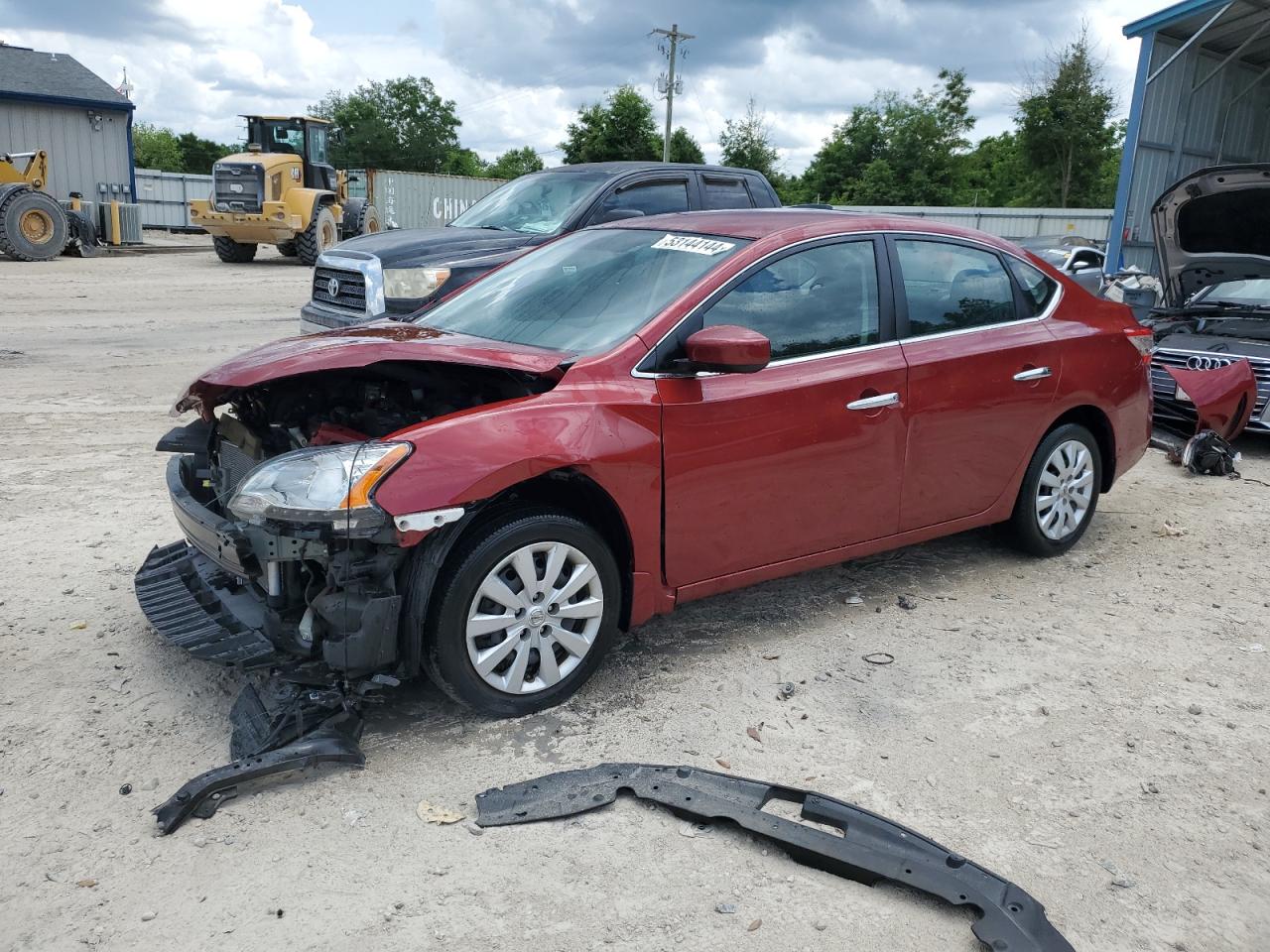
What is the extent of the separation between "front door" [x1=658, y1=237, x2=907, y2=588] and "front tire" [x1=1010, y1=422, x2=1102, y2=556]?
40.1 inches

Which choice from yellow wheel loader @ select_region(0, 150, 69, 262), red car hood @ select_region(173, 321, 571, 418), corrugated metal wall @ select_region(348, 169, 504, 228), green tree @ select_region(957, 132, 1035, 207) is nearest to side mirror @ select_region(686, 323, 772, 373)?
red car hood @ select_region(173, 321, 571, 418)

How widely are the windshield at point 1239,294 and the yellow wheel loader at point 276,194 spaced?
18.4 meters

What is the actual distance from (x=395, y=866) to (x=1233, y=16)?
15557 millimetres

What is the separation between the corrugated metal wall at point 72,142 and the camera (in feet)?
93.7

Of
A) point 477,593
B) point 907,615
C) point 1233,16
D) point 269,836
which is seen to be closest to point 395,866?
point 269,836

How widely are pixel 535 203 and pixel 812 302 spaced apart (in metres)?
5.50

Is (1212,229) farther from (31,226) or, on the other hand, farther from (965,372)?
(31,226)

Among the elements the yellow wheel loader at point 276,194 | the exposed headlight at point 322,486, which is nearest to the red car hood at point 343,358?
the exposed headlight at point 322,486

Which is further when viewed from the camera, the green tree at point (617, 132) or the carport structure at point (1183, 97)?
the green tree at point (617, 132)

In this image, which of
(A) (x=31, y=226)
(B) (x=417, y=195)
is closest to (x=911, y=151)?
(B) (x=417, y=195)

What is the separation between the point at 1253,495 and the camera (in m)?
6.88

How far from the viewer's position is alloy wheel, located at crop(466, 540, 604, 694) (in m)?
3.40

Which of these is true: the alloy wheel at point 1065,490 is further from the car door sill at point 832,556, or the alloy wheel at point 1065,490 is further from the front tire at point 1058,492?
the car door sill at point 832,556

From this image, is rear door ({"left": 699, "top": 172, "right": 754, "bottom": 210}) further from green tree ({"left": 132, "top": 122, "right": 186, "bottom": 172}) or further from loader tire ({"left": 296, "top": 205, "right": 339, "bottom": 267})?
green tree ({"left": 132, "top": 122, "right": 186, "bottom": 172})
